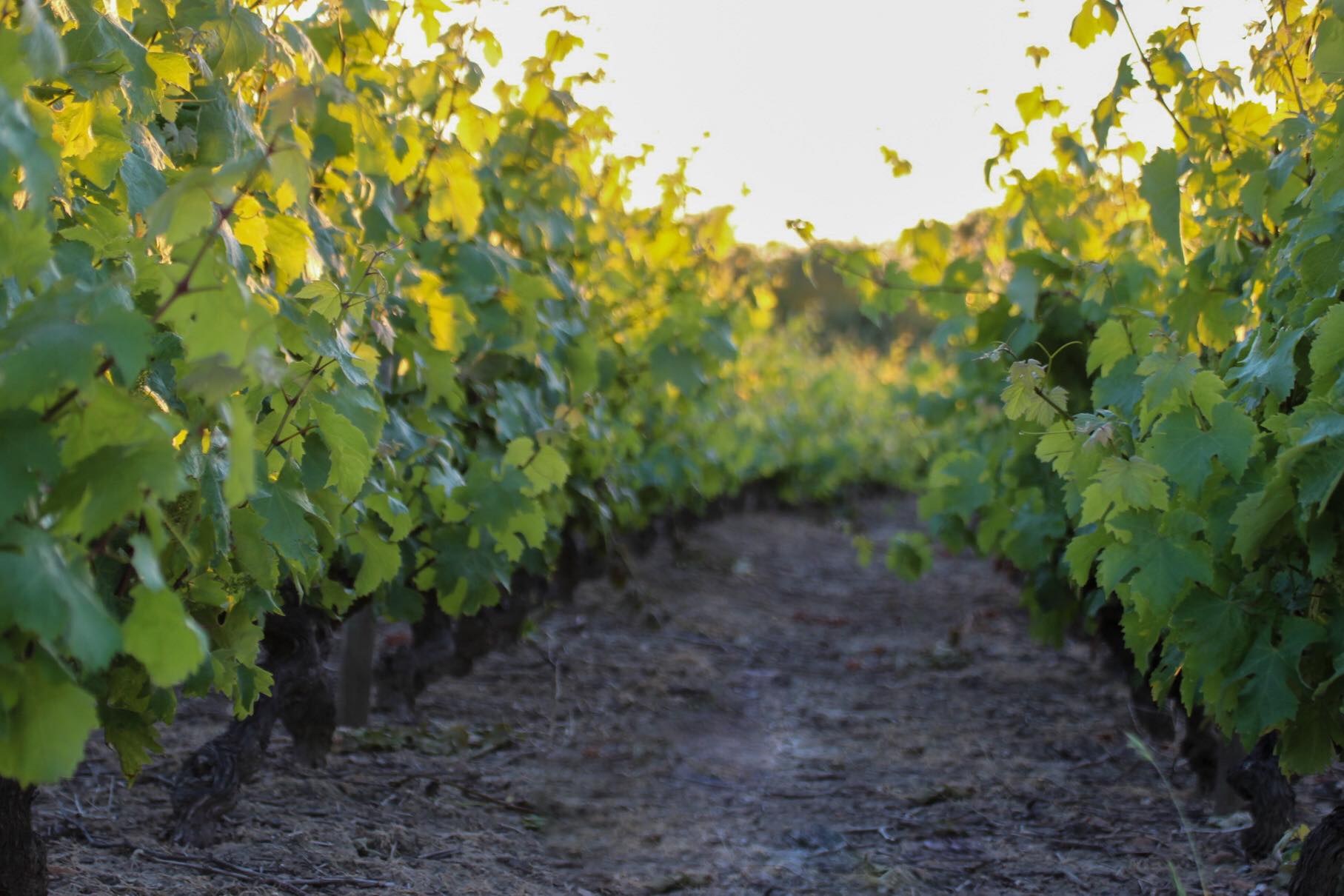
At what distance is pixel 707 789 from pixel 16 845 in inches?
89.9

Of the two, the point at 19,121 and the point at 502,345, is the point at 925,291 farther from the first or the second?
the point at 19,121

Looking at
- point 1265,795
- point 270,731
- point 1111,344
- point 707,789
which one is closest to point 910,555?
point 707,789

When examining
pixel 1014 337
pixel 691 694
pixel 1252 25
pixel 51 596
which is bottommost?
pixel 691 694

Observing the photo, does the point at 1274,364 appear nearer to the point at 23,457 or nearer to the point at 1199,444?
the point at 1199,444

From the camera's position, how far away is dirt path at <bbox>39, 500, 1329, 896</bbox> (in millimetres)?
2885

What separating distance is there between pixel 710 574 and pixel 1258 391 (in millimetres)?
6582

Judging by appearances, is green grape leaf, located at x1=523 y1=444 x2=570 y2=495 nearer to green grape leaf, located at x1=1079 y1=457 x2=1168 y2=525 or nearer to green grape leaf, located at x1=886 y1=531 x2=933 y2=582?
green grape leaf, located at x1=1079 y1=457 x2=1168 y2=525

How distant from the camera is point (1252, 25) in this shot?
2867 millimetres

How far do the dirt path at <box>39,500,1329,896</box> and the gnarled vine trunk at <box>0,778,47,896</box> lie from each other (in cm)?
36

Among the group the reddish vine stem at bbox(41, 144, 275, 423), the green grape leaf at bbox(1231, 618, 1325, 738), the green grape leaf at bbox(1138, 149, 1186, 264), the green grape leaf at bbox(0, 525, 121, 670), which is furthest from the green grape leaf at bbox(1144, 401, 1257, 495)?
the green grape leaf at bbox(0, 525, 121, 670)

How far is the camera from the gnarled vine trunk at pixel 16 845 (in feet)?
6.38

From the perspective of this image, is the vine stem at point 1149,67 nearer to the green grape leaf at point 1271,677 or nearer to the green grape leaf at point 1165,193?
the green grape leaf at point 1165,193

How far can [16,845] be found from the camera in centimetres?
196

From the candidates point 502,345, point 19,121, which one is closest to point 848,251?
point 502,345
